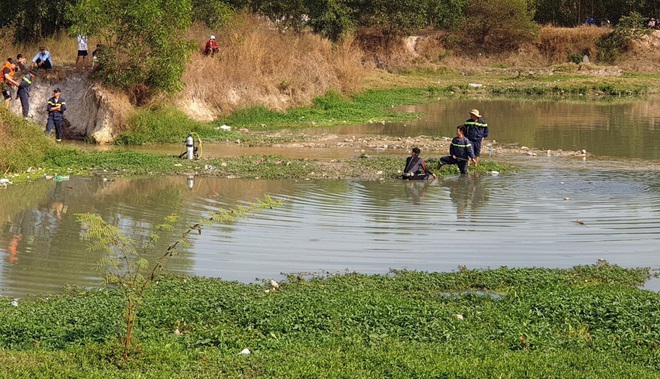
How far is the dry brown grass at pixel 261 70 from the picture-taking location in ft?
113

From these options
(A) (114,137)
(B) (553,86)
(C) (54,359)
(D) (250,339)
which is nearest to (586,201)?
(D) (250,339)

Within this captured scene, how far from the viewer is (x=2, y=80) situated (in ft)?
98.6

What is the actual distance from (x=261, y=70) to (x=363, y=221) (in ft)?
70.9

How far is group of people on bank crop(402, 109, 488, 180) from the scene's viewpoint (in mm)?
22219

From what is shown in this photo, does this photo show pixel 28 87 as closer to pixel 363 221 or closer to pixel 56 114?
pixel 56 114

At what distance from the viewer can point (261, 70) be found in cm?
3800

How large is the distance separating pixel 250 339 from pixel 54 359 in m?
1.96

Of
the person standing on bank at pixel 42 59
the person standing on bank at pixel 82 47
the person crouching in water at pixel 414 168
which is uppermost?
the person standing on bank at pixel 82 47

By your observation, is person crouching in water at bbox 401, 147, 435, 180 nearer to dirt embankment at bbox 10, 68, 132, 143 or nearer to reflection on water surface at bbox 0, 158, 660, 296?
reflection on water surface at bbox 0, 158, 660, 296

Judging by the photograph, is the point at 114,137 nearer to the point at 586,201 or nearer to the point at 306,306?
the point at 586,201

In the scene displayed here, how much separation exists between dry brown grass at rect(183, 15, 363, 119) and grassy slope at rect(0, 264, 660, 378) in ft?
71.9

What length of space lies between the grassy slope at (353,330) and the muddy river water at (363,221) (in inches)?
58.6

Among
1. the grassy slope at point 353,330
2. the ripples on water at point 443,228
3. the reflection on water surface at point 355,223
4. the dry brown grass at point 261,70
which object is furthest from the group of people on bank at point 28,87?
the grassy slope at point 353,330

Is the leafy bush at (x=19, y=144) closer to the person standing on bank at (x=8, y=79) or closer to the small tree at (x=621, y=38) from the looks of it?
the person standing on bank at (x=8, y=79)
